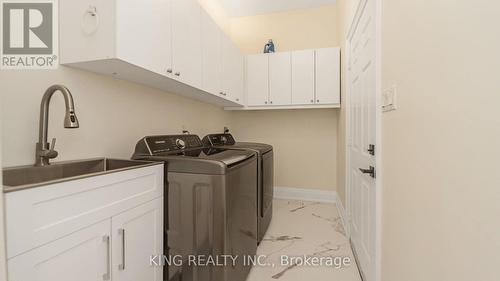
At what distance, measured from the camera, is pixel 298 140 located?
374 cm

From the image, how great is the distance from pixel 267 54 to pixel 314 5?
1035 millimetres

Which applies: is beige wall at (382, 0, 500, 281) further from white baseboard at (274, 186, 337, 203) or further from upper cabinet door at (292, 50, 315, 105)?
white baseboard at (274, 186, 337, 203)

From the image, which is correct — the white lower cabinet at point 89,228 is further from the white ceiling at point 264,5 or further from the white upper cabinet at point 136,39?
the white ceiling at point 264,5

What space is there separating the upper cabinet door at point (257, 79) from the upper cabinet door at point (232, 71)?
114 millimetres

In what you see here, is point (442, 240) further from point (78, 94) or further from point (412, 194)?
point (78, 94)

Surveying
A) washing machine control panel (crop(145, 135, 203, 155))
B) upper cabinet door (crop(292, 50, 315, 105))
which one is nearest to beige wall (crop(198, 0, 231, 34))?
upper cabinet door (crop(292, 50, 315, 105))

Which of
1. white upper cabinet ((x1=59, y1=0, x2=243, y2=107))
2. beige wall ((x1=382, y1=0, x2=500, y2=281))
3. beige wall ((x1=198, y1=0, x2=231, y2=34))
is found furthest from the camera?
beige wall ((x1=198, y1=0, x2=231, y2=34))

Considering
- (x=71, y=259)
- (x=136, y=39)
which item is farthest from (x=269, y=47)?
(x=71, y=259)

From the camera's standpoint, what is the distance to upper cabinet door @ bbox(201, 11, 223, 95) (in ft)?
6.81

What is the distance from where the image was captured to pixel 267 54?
341cm

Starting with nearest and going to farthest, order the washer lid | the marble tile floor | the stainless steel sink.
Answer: the stainless steel sink → the washer lid → the marble tile floor

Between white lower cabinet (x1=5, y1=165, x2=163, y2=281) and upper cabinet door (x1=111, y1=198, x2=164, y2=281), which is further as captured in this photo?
upper cabinet door (x1=111, y1=198, x2=164, y2=281)

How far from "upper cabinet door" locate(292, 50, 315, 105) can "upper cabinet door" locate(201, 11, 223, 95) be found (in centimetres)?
128

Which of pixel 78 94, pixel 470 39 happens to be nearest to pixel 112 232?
pixel 78 94
